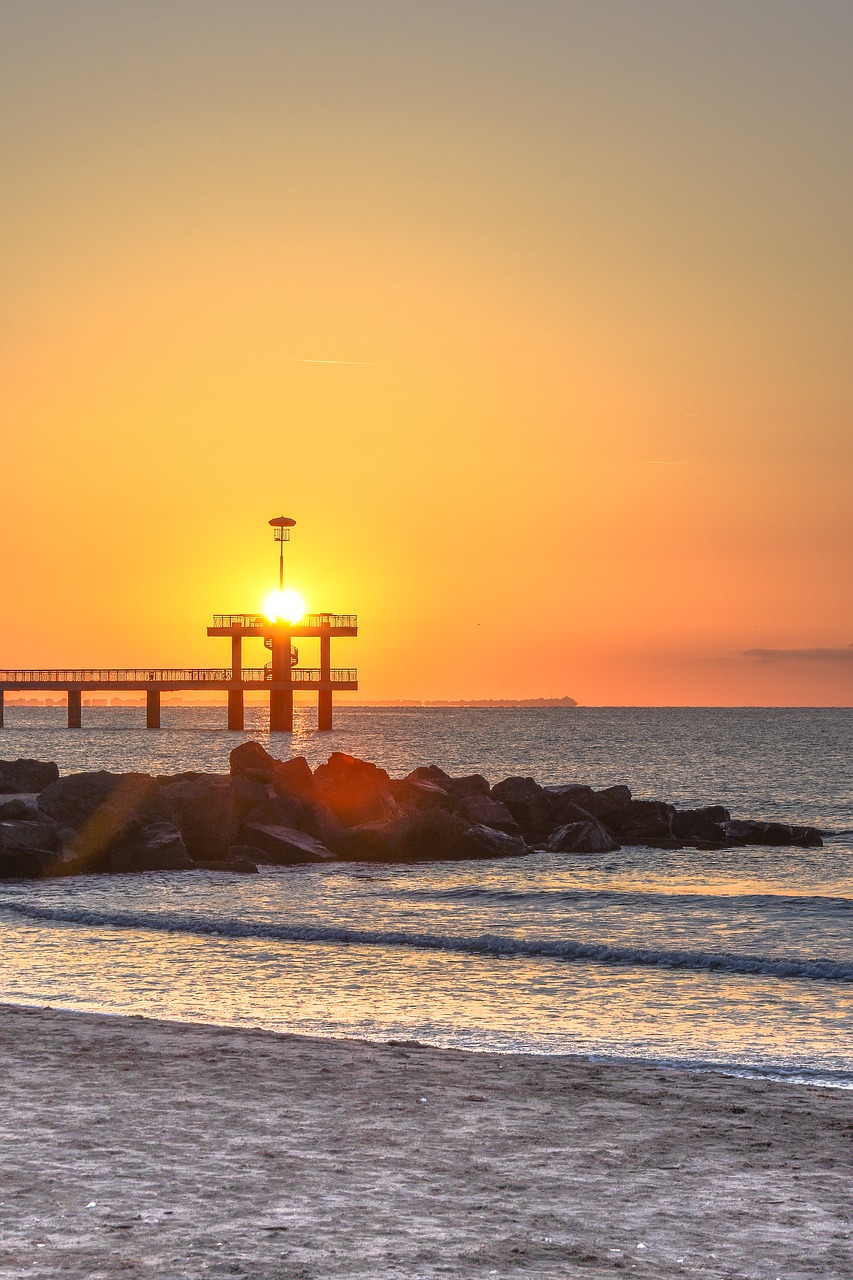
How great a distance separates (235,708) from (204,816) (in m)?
98.7

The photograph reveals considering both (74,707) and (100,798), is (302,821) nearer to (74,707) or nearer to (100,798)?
(100,798)

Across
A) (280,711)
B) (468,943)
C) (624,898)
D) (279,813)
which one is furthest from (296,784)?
(280,711)

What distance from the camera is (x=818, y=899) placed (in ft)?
72.1

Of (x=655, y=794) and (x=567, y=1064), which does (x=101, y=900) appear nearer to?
(x=567, y=1064)

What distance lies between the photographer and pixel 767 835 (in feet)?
112

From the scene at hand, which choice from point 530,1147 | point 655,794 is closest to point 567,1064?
point 530,1147

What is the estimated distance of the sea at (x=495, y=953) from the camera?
437 inches

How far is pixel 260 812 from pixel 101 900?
831cm

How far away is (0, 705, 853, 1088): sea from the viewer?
36.4ft

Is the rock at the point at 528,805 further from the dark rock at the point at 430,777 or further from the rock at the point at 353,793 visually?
the rock at the point at 353,793

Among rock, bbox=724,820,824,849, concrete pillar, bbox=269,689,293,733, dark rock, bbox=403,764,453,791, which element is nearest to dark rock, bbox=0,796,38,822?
dark rock, bbox=403,764,453,791

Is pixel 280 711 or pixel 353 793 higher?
pixel 280 711

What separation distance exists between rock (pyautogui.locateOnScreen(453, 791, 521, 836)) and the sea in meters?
2.46

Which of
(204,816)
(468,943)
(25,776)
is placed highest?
(25,776)
